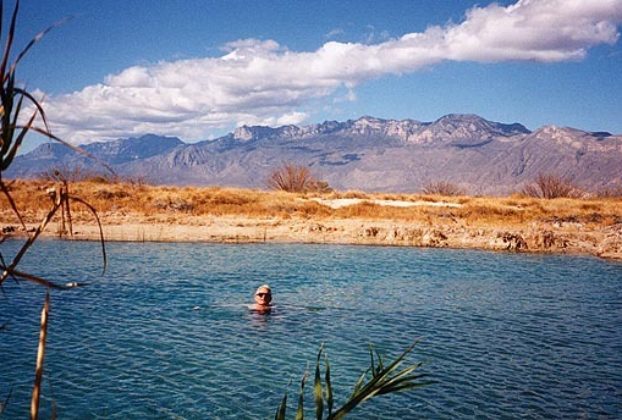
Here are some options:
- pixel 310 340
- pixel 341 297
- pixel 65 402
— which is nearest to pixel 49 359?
pixel 65 402

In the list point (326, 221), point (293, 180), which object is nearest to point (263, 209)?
point (326, 221)

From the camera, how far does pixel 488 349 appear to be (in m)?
12.6

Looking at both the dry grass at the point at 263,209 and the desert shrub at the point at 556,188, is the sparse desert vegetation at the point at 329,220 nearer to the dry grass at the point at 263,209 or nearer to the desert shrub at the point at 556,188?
the dry grass at the point at 263,209

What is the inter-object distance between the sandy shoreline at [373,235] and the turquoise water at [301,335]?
6025mm

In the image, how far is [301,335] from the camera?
1327cm

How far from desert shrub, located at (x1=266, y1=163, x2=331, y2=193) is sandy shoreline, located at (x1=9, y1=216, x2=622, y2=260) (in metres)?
28.4

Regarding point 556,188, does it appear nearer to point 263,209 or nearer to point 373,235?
point 263,209

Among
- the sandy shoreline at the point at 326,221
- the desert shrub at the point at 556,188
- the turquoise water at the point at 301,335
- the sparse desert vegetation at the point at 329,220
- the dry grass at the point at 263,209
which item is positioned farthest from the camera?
the desert shrub at the point at 556,188

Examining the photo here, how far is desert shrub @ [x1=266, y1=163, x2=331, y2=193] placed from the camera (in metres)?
63.5

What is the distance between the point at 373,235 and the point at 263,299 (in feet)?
61.2

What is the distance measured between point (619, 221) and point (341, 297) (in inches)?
1230

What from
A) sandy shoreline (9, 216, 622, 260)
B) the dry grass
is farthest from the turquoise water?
the dry grass

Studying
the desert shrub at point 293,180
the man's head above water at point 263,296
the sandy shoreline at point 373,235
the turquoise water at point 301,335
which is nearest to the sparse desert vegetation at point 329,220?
the sandy shoreline at point 373,235

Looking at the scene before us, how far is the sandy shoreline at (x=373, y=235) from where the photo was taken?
3033 centimetres
